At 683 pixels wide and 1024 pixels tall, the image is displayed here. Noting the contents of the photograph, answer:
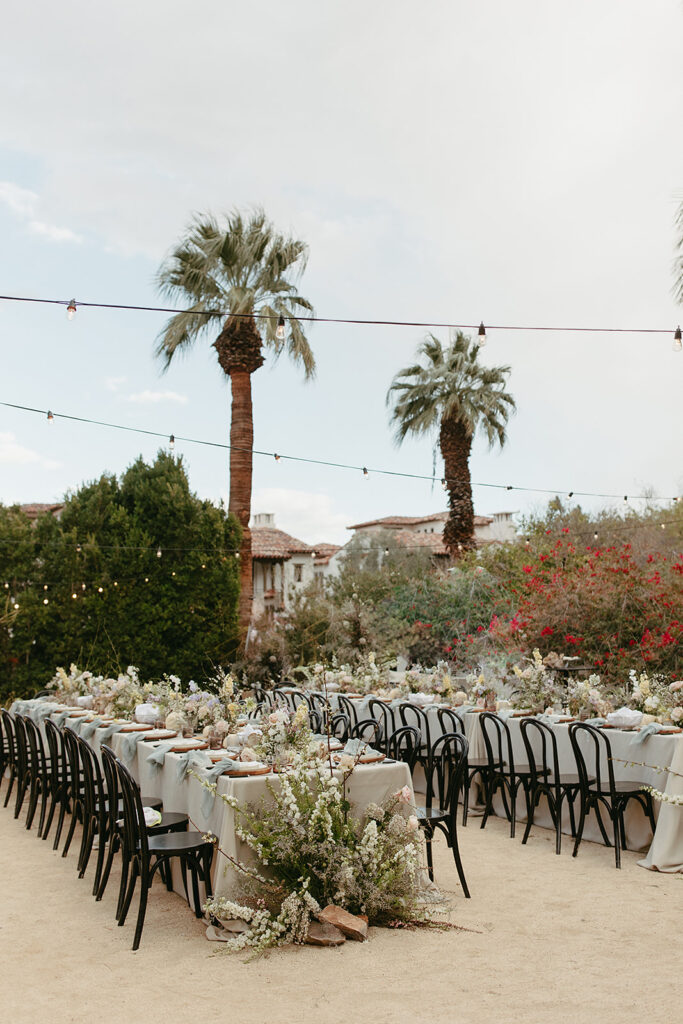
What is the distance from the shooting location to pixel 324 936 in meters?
4.12

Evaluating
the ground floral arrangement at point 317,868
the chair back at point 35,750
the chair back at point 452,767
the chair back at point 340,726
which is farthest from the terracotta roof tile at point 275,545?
the ground floral arrangement at point 317,868

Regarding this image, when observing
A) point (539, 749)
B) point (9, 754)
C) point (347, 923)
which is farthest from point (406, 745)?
point (9, 754)

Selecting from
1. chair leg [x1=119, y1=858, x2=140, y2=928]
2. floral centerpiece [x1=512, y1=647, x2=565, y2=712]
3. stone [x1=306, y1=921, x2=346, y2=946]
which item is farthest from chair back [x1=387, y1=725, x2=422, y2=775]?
chair leg [x1=119, y1=858, x2=140, y2=928]

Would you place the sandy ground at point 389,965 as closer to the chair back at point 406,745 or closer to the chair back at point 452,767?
the chair back at point 452,767

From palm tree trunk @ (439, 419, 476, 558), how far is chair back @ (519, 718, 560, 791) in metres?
11.7

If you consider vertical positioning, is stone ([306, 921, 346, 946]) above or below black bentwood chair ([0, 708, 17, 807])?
below

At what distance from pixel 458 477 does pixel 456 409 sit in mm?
1552

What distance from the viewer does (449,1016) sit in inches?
131

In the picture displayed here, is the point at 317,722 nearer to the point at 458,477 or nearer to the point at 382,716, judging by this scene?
the point at 382,716

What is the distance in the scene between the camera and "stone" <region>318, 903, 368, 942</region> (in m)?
4.16

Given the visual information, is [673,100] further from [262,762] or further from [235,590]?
[235,590]

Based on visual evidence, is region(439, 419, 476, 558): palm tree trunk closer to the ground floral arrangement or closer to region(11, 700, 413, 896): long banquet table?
region(11, 700, 413, 896): long banquet table

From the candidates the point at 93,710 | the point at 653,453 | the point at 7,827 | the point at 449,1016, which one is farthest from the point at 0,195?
the point at 653,453

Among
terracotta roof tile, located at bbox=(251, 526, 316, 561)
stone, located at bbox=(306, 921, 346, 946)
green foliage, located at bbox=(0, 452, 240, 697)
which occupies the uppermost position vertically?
terracotta roof tile, located at bbox=(251, 526, 316, 561)
